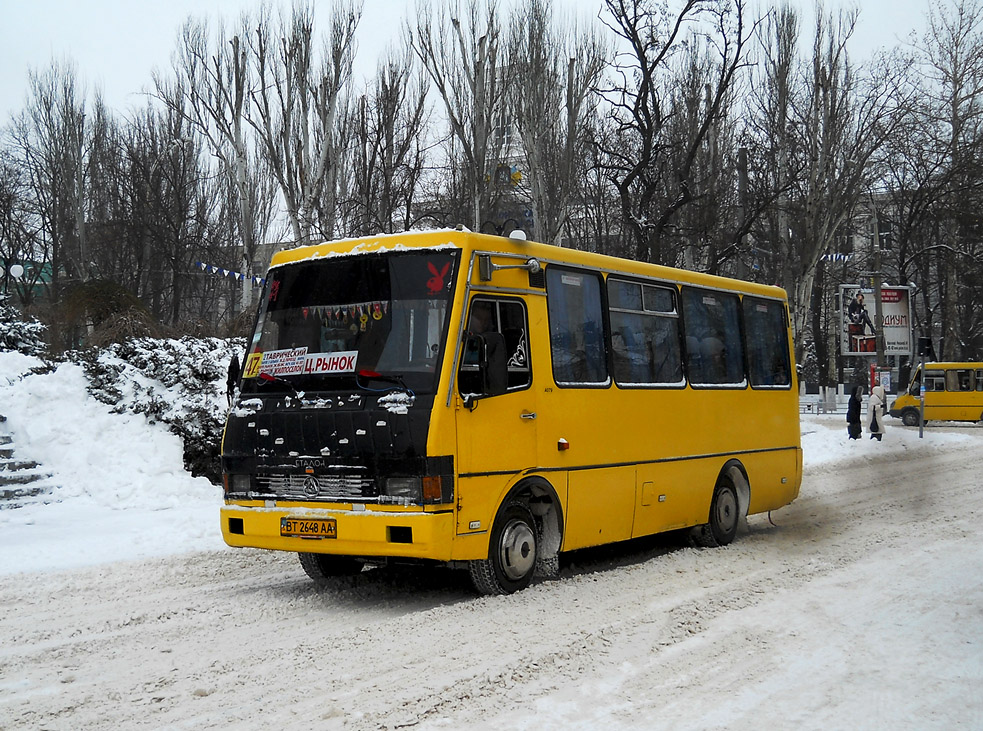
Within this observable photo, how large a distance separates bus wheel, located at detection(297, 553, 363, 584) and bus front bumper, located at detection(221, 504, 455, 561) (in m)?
0.87

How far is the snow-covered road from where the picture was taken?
5820 mm

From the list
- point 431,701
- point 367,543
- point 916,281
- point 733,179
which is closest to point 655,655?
point 431,701

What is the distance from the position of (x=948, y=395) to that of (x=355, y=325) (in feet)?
140

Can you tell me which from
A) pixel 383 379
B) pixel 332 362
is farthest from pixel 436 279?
pixel 332 362

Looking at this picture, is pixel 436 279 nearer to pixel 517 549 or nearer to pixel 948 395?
pixel 517 549

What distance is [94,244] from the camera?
4656 centimetres

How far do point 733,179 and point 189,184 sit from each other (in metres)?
23.2

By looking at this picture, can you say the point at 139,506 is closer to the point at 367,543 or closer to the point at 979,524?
the point at 367,543

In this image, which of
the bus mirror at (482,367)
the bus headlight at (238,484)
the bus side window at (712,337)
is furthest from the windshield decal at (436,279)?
the bus side window at (712,337)

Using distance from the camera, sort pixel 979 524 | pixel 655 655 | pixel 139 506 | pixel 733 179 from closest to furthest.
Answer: pixel 655 655 < pixel 979 524 < pixel 139 506 < pixel 733 179

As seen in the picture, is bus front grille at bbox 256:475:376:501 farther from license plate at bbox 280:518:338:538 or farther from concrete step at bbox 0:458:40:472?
concrete step at bbox 0:458:40:472

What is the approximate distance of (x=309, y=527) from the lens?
28.4 ft

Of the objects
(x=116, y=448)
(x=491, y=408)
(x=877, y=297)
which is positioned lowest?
(x=116, y=448)

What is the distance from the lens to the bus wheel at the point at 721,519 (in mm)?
12445
